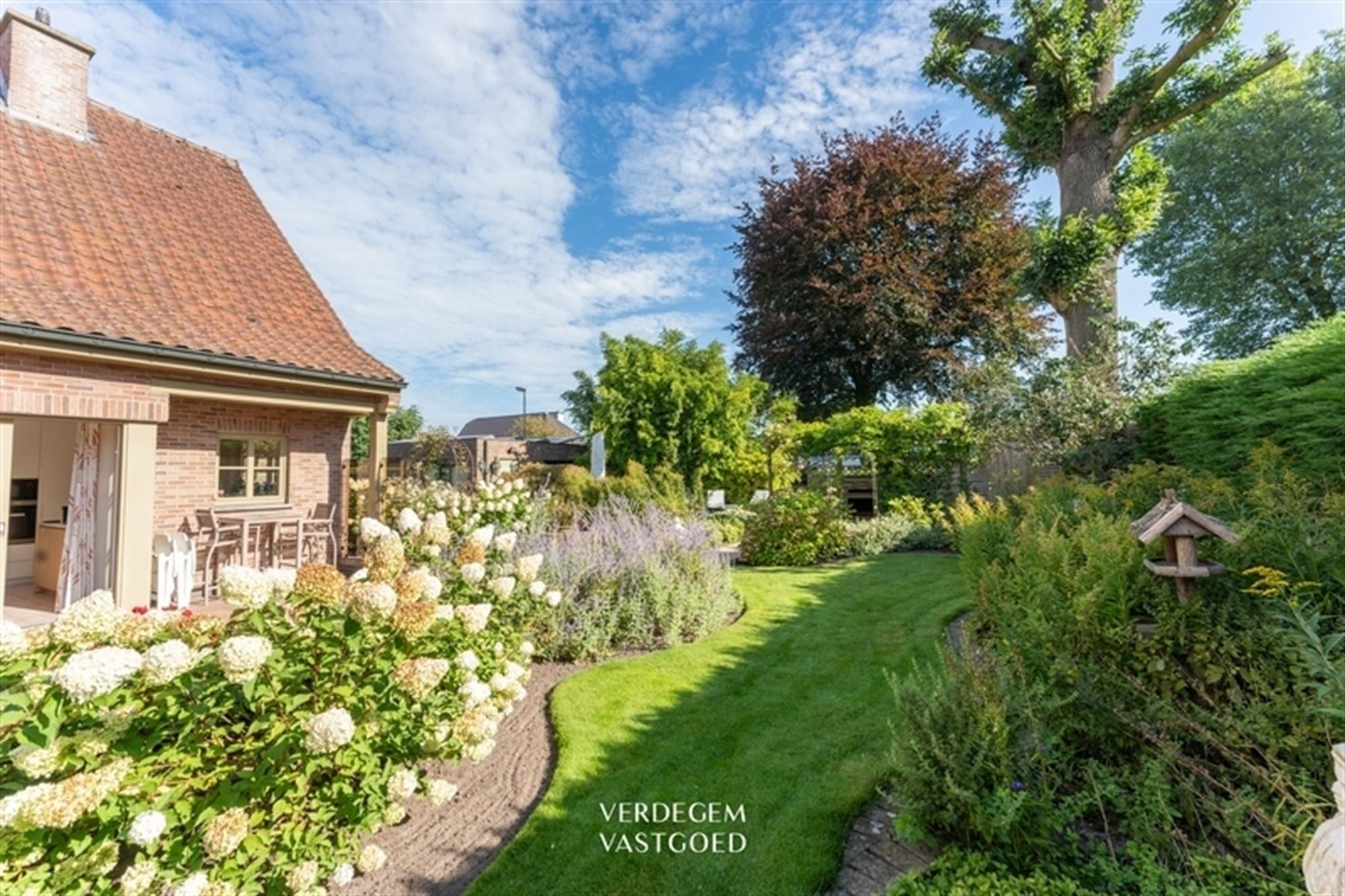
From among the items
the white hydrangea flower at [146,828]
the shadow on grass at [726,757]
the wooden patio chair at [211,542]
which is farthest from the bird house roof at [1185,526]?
the wooden patio chair at [211,542]

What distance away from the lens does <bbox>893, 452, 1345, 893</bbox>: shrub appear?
6.61 feet

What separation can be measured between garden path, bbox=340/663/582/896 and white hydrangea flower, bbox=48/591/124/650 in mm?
1315

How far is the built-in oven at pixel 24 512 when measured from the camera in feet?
24.4

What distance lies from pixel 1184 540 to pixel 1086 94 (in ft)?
24.2

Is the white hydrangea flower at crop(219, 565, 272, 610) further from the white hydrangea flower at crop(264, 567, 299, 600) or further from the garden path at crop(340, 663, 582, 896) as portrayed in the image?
the garden path at crop(340, 663, 582, 896)

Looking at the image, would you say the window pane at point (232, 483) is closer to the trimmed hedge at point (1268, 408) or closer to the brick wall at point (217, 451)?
the brick wall at point (217, 451)

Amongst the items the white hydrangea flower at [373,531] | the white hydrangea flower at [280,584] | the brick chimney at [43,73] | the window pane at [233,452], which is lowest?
the white hydrangea flower at [280,584]

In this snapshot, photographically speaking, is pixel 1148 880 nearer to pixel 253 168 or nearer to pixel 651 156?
pixel 651 156

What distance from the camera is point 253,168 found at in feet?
30.9

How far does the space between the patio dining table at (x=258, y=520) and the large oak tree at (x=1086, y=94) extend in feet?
33.4

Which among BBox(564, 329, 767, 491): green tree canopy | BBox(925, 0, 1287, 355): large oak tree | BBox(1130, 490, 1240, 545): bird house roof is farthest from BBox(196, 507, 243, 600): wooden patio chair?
BBox(925, 0, 1287, 355): large oak tree

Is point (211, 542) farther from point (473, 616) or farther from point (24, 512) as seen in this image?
point (473, 616)

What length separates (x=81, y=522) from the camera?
5.90 metres

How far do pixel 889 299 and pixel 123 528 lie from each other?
15.2 meters
